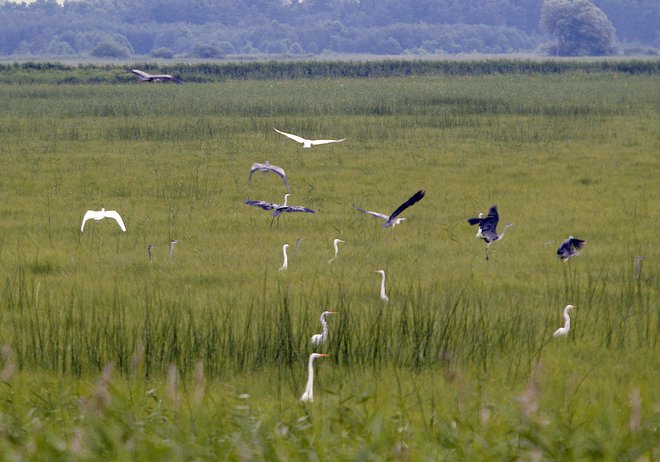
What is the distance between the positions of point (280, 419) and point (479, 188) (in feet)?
39.9

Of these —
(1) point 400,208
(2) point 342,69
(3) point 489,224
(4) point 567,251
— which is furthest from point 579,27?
(1) point 400,208

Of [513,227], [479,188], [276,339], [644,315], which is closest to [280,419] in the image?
[276,339]

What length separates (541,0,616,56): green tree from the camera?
154 metres

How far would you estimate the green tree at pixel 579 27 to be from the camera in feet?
504

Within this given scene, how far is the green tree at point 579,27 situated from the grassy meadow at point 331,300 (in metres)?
133

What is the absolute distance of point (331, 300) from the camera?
965 cm

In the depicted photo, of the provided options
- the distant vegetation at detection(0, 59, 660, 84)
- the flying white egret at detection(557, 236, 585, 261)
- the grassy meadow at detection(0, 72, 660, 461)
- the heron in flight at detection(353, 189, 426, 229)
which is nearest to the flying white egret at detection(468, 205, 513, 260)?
the grassy meadow at detection(0, 72, 660, 461)

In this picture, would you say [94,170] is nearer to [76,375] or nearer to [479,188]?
[479,188]

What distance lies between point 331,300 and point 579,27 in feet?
502

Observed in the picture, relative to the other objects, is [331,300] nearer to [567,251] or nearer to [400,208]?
[400,208]

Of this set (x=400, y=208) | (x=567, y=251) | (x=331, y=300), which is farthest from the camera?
(x=567, y=251)

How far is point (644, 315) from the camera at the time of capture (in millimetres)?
9047

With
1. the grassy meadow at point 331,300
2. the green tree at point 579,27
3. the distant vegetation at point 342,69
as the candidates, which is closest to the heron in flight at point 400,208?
the grassy meadow at point 331,300

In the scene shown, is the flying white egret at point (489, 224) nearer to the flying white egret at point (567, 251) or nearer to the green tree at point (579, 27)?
the flying white egret at point (567, 251)
